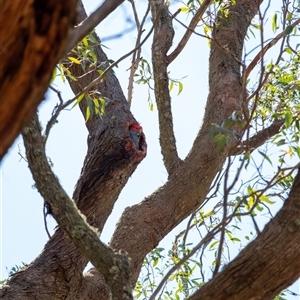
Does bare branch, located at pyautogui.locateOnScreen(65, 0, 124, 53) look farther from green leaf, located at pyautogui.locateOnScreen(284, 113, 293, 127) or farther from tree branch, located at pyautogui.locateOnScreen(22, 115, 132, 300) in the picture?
green leaf, located at pyautogui.locateOnScreen(284, 113, 293, 127)

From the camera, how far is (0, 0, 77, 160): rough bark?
817 mm

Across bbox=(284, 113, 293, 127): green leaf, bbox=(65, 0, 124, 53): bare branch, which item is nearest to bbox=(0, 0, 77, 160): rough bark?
bbox=(65, 0, 124, 53): bare branch

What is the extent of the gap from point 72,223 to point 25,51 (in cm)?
108

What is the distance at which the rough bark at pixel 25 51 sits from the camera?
0.82 meters

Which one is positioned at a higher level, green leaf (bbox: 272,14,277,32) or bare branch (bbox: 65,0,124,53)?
green leaf (bbox: 272,14,277,32)

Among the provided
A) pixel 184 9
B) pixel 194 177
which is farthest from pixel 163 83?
pixel 194 177

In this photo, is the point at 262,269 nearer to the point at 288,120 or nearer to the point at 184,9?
the point at 288,120

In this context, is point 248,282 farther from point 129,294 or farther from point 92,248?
point 92,248

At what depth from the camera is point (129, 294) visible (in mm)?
1629

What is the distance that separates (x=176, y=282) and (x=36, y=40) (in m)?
2.90

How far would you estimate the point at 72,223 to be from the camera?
1847 millimetres

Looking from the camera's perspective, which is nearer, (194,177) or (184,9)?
(194,177)

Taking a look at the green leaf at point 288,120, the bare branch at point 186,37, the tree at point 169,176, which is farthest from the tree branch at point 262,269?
the bare branch at point 186,37

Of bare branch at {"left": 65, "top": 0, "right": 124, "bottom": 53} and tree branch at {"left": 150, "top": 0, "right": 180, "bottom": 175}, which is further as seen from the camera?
tree branch at {"left": 150, "top": 0, "right": 180, "bottom": 175}
